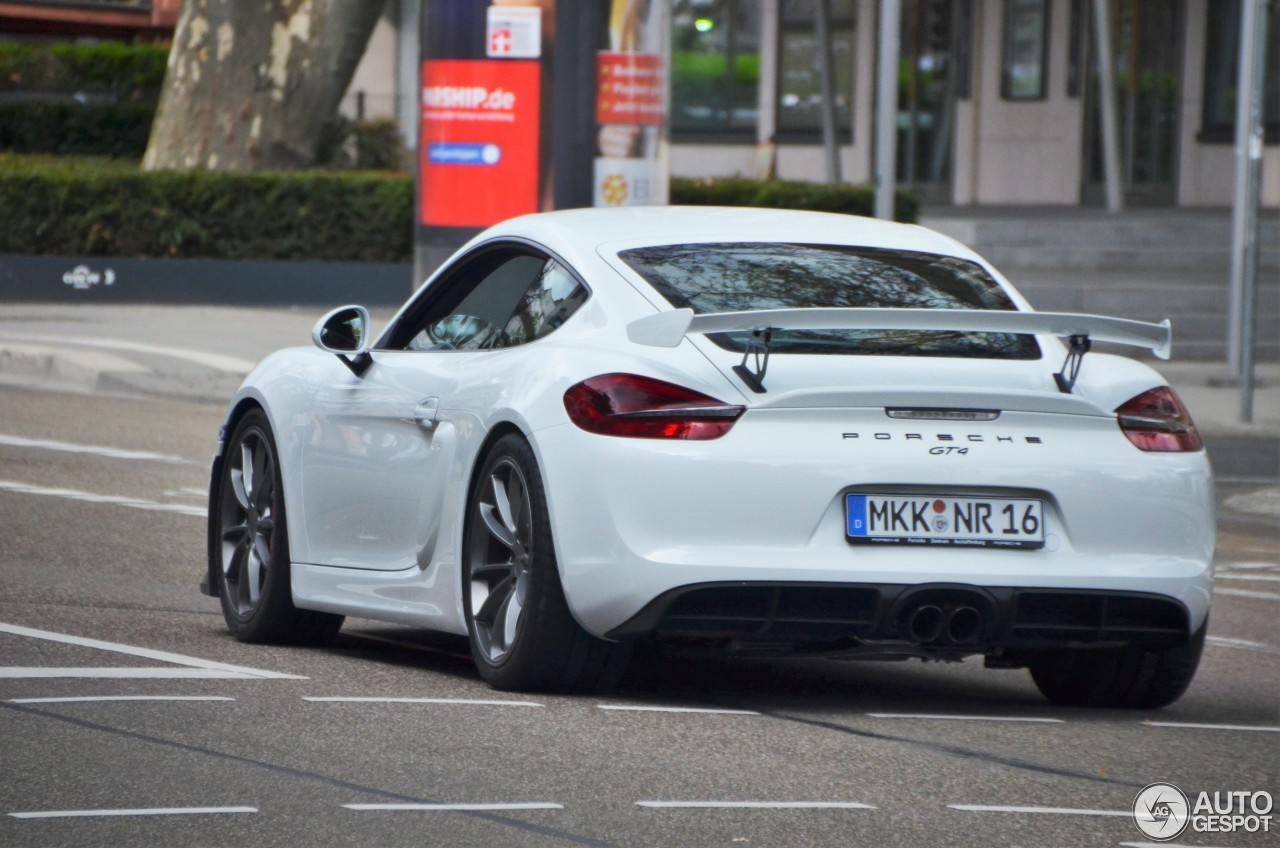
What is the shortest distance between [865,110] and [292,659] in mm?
30811

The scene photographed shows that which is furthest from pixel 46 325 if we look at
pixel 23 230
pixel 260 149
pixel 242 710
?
pixel 242 710

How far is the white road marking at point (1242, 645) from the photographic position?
26.8 feet

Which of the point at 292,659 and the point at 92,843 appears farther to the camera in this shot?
the point at 292,659

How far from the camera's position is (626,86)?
17.3m

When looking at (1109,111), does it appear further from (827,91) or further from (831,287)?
(831,287)

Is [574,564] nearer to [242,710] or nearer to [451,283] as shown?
[242,710]

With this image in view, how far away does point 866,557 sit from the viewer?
5.89 metres

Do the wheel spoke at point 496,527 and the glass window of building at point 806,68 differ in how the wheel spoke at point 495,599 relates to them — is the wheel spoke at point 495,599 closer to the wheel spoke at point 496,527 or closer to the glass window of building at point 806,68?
the wheel spoke at point 496,527

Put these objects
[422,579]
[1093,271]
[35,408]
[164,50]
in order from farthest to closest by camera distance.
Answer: [164,50], [1093,271], [35,408], [422,579]

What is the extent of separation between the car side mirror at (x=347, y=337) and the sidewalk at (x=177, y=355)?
30.8 ft

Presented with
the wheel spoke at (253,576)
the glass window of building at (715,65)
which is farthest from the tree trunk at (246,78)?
the wheel spoke at (253,576)

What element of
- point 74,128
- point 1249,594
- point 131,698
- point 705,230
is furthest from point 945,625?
point 74,128

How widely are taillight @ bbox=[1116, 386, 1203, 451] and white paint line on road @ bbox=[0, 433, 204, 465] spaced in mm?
7555

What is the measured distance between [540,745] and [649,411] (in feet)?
2.91
